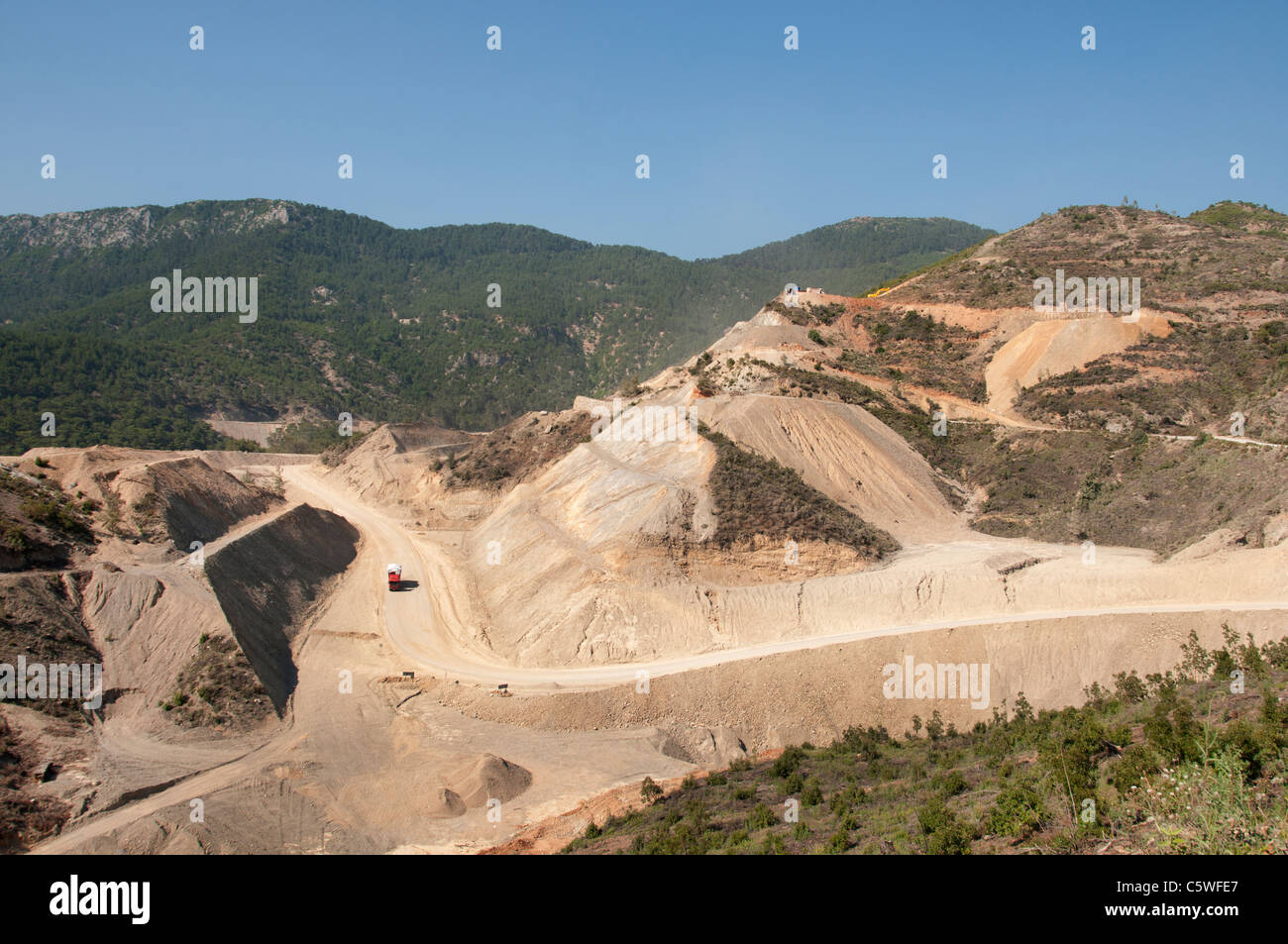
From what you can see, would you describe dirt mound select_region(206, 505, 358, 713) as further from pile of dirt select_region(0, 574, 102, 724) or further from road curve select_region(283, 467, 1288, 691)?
pile of dirt select_region(0, 574, 102, 724)

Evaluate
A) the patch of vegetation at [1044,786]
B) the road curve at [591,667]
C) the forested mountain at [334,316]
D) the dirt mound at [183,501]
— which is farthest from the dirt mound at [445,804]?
the forested mountain at [334,316]

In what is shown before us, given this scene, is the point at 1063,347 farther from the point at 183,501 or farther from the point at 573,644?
the point at 183,501

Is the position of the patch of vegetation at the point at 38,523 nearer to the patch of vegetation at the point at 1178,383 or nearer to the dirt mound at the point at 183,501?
the dirt mound at the point at 183,501

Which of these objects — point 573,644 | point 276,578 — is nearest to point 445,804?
point 573,644

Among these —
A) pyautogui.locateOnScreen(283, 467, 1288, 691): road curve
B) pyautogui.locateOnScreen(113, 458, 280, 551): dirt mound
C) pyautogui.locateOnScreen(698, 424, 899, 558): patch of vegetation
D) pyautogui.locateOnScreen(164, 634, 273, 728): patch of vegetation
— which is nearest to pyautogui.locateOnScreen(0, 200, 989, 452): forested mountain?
pyautogui.locateOnScreen(113, 458, 280, 551): dirt mound

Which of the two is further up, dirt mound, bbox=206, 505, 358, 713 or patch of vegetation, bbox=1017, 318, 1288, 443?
patch of vegetation, bbox=1017, 318, 1288, 443

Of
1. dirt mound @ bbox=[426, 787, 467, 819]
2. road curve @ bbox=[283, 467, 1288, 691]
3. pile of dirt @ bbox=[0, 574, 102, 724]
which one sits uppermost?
pile of dirt @ bbox=[0, 574, 102, 724]

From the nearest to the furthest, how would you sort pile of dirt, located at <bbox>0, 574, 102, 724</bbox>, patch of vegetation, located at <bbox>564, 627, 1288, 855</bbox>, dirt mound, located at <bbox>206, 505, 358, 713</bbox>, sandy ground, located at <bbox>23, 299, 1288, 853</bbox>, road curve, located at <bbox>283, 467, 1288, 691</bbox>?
patch of vegetation, located at <bbox>564, 627, 1288, 855</bbox> → sandy ground, located at <bbox>23, 299, 1288, 853</bbox> → pile of dirt, located at <bbox>0, 574, 102, 724</bbox> → road curve, located at <bbox>283, 467, 1288, 691</bbox> → dirt mound, located at <bbox>206, 505, 358, 713</bbox>
